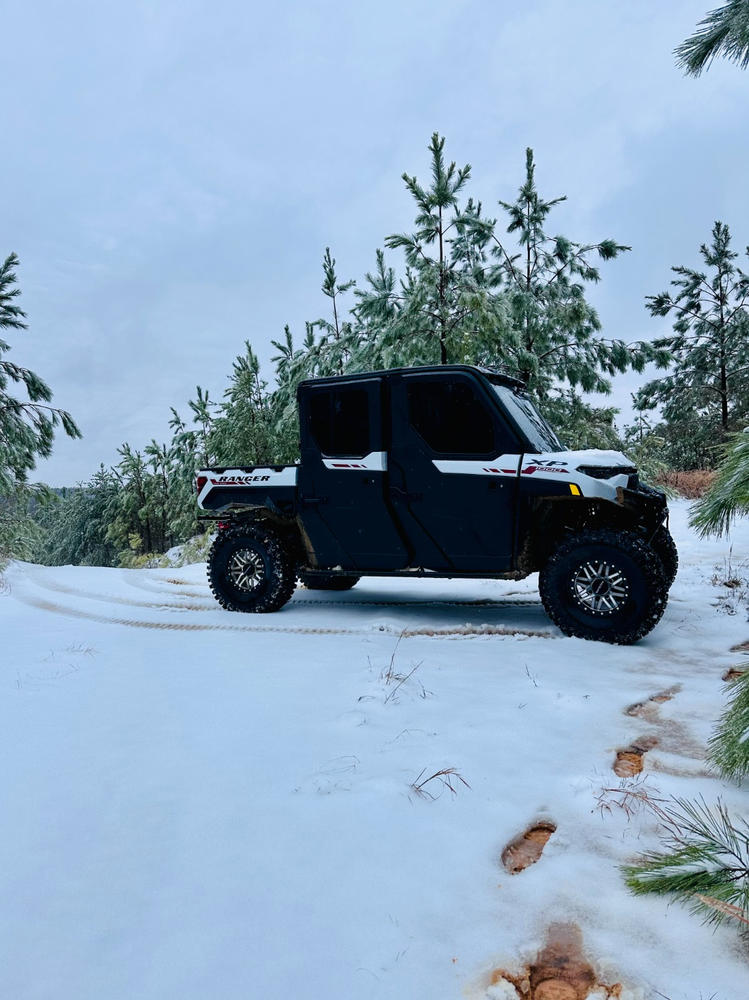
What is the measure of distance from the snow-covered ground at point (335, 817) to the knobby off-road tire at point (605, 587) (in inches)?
16.4

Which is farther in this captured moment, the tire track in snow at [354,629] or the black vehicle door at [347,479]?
the black vehicle door at [347,479]

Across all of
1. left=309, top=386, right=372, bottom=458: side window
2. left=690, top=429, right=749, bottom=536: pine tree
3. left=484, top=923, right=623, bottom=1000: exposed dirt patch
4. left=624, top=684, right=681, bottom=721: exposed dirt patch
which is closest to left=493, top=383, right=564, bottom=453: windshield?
left=309, top=386, right=372, bottom=458: side window

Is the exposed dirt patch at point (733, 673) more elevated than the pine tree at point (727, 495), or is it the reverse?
the pine tree at point (727, 495)

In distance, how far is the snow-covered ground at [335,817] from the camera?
5.19ft

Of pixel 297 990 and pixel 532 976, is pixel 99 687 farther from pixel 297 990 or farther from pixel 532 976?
pixel 532 976

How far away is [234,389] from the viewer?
2314 cm

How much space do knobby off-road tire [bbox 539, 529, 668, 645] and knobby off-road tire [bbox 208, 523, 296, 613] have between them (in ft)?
8.95

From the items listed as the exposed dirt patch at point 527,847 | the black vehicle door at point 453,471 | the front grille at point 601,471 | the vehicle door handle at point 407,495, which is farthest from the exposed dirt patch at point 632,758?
the vehicle door handle at point 407,495

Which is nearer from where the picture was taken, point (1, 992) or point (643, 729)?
point (1, 992)

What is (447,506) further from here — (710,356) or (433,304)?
(710,356)

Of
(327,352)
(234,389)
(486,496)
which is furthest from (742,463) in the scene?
(234,389)

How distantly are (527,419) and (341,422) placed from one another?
183 cm

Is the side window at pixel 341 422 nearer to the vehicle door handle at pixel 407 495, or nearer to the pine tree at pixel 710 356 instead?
the vehicle door handle at pixel 407 495

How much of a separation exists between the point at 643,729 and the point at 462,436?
10.4 feet
